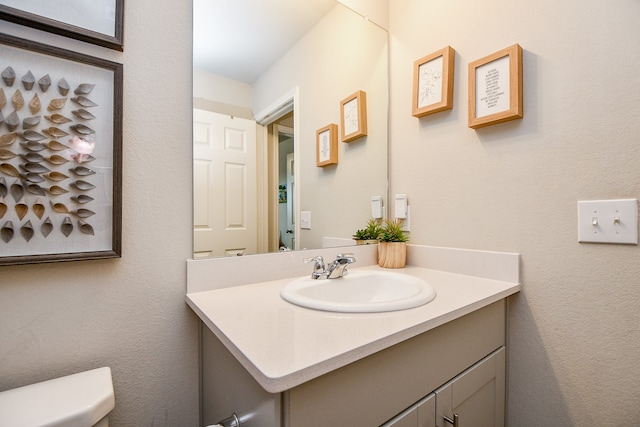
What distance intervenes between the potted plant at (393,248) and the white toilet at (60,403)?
0.99 metres

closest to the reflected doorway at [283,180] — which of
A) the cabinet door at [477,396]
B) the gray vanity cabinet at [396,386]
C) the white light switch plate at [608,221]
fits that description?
the gray vanity cabinet at [396,386]

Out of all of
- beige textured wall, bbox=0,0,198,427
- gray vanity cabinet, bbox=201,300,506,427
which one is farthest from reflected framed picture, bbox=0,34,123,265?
gray vanity cabinet, bbox=201,300,506,427

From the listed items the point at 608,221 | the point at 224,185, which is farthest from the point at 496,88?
the point at 224,185

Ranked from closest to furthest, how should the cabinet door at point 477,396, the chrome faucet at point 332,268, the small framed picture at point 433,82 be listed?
the cabinet door at point 477,396, the chrome faucet at point 332,268, the small framed picture at point 433,82

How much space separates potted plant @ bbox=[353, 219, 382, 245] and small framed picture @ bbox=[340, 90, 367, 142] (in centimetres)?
42

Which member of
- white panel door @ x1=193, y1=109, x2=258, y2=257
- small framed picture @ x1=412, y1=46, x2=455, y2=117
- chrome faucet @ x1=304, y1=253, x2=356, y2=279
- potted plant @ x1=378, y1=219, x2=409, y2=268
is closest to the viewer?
white panel door @ x1=193, y1=109, x2=258, y2=257

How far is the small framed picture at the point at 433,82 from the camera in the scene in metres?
1.14

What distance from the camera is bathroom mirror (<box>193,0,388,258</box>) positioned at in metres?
0.92

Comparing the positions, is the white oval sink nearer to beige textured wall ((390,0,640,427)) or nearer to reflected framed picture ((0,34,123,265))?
beige textured wall ((390,0,640,427))

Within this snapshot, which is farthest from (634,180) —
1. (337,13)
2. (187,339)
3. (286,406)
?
(187,339)

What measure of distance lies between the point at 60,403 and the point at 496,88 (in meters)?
1.43

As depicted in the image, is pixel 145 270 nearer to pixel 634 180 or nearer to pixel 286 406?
pixel 286 406

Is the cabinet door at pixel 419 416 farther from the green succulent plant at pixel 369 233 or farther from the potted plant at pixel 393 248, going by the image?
the green succulent plant at pixel 369 233

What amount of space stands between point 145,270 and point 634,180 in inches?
52.3
